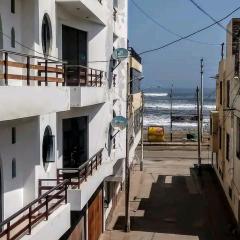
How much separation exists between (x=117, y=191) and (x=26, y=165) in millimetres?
15273

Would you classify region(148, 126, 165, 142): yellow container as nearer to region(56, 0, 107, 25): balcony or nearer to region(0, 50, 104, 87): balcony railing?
region(0, 50, 104, 87): balcony railing

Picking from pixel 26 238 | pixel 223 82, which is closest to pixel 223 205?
pixel 223 82

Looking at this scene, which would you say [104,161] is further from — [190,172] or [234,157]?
[190,172]

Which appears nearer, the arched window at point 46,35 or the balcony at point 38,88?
the balcony at point 38,88

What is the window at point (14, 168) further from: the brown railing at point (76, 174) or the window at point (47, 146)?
the brown railing at point (76, 174)

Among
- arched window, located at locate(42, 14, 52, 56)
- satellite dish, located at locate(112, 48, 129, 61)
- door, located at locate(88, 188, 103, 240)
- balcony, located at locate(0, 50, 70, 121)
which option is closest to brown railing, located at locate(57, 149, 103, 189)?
door, located at locate(88, 188, 103, 240)

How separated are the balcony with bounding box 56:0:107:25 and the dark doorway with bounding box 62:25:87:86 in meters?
0.59

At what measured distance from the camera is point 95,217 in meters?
19.9

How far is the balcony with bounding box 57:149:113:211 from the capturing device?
14258 mm

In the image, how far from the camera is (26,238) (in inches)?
398

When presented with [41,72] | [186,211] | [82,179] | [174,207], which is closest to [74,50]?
[82,179]

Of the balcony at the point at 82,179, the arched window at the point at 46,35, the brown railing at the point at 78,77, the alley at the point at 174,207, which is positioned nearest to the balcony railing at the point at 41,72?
the brown railing at the point at 78,77

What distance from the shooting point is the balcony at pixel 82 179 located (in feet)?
46.8

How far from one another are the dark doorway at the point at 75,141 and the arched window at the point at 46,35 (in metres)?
3.14
